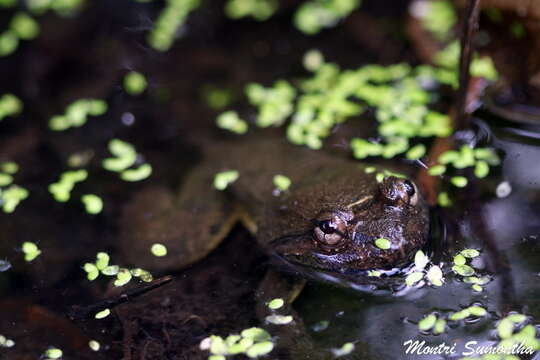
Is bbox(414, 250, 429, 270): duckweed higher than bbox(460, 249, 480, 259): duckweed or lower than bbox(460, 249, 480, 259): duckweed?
lower

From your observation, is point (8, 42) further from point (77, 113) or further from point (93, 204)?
point (93, 204)

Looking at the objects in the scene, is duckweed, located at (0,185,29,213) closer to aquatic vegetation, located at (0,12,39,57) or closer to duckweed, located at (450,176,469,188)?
aquatic vegetation, located at (0,12,39,57)

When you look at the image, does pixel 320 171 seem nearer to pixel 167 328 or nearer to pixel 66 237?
pixel 167 328

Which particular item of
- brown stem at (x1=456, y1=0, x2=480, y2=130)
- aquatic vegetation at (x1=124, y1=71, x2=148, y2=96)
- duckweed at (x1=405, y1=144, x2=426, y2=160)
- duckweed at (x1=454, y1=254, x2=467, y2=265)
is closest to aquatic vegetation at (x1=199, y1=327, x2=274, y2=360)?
duckweed at (x1=454, y1=254, x2=467, y2=265)

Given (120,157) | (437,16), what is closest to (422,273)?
(120,157)

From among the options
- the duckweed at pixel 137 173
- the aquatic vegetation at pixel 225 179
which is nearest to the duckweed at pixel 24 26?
the duckweed at pixel 137 173

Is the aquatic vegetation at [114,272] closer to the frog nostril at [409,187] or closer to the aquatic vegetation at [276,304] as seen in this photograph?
the aquatic vegetation at [276,304]
